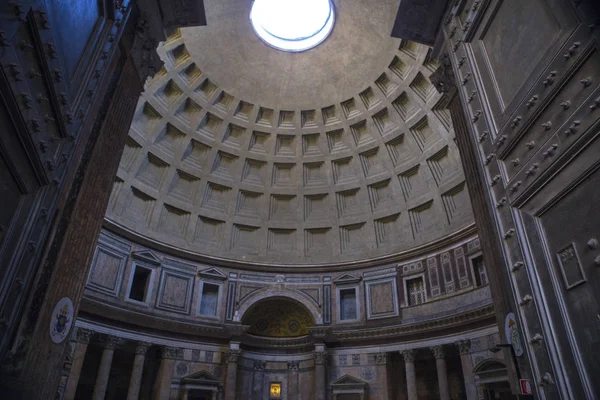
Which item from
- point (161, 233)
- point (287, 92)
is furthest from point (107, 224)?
point (287, 92)

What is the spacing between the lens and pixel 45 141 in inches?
230

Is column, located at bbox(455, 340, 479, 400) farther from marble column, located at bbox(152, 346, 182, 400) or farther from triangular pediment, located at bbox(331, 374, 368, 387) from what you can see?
marble column, located at bbox(152, 346, 182, 400)

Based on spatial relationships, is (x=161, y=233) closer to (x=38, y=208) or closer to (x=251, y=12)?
(x=251, y=12)

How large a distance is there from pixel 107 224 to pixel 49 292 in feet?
48.2

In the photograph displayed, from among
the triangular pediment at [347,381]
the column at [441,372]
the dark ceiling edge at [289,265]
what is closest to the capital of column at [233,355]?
the dark ceiling edge at [289,265]

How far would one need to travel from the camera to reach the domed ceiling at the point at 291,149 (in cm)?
2186

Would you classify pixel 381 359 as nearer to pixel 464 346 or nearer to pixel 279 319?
pixel 464 346

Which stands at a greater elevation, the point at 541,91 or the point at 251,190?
the point at 251,190

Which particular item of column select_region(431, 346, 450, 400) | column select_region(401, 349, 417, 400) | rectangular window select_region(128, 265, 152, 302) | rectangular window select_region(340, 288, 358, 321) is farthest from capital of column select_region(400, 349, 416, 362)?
rectangular window select_region(128, 265, 152, 302)

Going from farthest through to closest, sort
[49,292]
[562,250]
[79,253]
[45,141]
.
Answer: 1. [79,253]
2. [49,292]
3. [45,141]
4. [562,250]

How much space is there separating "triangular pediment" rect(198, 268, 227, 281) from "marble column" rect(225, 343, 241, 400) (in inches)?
158

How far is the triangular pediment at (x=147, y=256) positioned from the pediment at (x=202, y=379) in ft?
20.2

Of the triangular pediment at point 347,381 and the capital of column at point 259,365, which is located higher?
the capital of column at point 259,365

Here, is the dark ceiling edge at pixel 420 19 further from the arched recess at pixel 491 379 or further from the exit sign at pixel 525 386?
the arched recess at pixel 491 379
